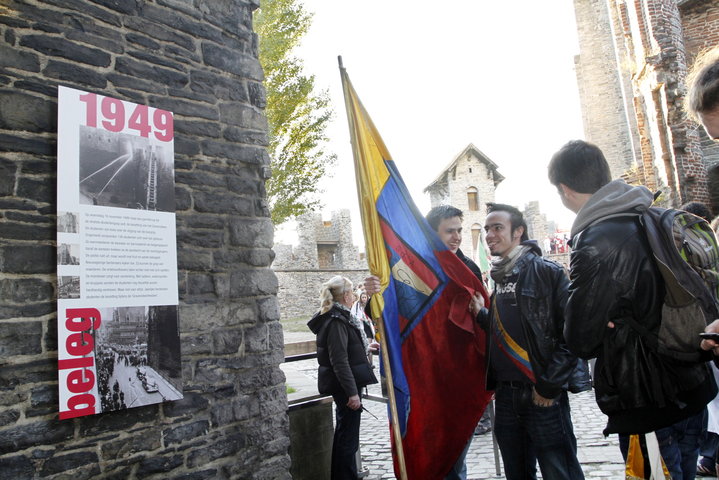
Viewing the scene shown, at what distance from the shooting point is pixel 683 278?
6.77 feet

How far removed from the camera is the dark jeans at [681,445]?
2453 millimetres

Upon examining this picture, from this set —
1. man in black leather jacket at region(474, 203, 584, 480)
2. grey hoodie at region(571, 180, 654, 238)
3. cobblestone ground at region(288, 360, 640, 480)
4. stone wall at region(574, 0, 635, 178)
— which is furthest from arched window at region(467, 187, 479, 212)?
grey hoodie at region(571, 180, 654, 238)

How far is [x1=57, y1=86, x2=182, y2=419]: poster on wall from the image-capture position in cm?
292

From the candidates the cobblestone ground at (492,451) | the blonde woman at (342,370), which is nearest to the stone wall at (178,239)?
the blonde woman at (342,370)

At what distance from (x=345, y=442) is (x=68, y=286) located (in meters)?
2.51

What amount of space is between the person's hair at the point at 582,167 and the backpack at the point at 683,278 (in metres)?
0.36

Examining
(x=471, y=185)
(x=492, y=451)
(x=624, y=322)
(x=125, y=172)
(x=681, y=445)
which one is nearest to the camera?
(x=624, y=322)

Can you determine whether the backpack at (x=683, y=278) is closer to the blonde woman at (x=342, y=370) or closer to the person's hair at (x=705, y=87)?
the person's hair at (x=705, y=87)

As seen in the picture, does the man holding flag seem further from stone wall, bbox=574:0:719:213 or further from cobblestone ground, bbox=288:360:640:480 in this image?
stone wall, bbox=574:0:719:213

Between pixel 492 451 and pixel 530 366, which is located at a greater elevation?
pixel 530 366

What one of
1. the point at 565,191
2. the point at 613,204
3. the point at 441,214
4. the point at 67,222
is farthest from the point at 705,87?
the point at 67,222

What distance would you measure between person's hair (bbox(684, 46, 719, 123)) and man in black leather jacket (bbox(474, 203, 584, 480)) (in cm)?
118

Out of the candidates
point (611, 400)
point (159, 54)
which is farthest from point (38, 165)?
point (611, 400)

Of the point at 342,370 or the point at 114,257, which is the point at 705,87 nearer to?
the point at 342,370
